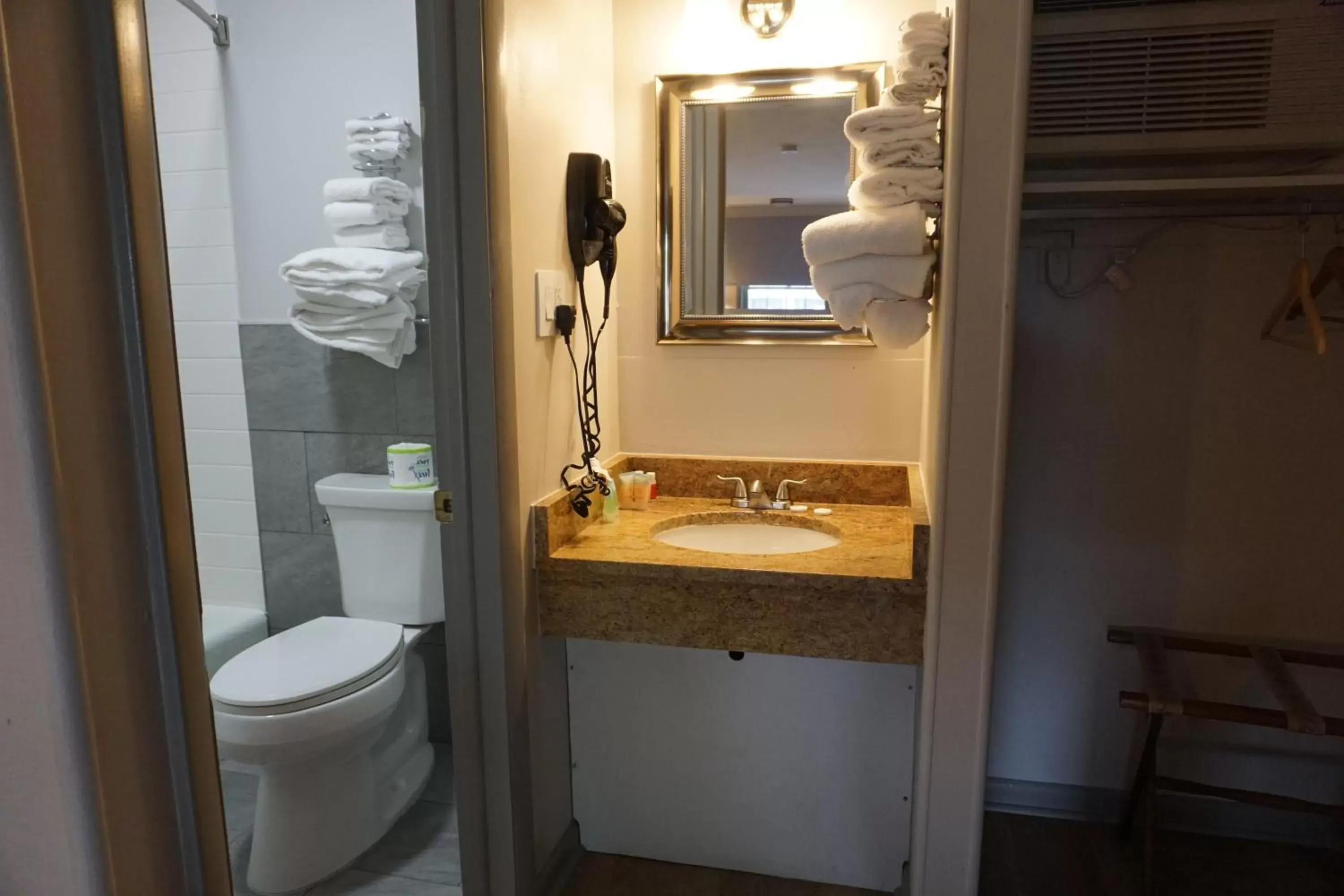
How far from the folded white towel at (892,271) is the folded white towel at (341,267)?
1169mm

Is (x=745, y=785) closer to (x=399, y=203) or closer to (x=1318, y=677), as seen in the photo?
(x=1318, y=677)

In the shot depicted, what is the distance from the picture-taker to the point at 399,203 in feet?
6.93

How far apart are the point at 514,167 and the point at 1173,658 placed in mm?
1848

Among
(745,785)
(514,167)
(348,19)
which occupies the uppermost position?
(348,19)

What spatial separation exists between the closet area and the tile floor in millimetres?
1263

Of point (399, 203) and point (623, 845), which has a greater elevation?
point (399, 203)

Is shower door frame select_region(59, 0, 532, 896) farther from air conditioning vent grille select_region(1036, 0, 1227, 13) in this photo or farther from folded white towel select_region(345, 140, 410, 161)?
air conditioning vent grille select_region(1036, 0, 1227, 13)

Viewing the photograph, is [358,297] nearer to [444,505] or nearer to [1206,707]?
[444,505]

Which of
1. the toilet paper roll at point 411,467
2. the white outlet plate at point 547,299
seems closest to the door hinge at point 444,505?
the white outlet plate at point 547,299

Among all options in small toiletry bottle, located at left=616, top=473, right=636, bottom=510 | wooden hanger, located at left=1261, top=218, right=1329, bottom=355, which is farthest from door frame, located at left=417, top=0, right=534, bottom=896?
wooden hanger, located at left=1261, top=218, right=1329, bottom=355

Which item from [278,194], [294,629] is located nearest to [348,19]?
[278,194]

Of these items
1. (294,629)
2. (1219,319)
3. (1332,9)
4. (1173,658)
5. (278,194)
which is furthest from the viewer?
(278,194)

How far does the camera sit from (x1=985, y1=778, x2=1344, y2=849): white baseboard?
1.95 m

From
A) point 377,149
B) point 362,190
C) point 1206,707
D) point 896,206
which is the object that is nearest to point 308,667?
point 362,190
